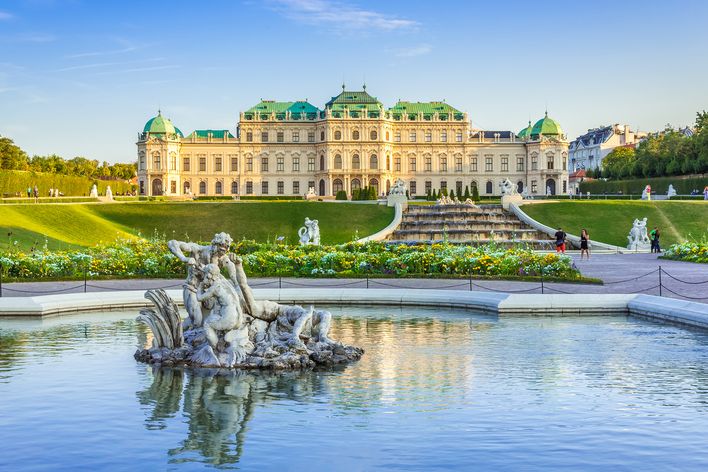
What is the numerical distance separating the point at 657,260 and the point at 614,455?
97.9 ft

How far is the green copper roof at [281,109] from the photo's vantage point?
115 meters

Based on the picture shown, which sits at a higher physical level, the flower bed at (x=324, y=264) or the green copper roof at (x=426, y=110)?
the green copper roof at (x=426, y=110)

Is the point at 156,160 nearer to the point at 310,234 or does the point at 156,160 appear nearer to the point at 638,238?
the point at 310,234

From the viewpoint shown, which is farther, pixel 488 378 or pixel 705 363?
pixel 705 363

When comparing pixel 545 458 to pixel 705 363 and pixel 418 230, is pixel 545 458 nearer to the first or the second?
pixel 705 363

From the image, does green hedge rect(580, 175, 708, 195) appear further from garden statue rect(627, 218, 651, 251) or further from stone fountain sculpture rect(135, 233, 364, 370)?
stone fountain sculpture rect(135, 233, 364, 370)

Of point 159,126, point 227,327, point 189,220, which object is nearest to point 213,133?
point 159,126

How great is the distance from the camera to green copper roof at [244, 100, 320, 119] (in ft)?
376

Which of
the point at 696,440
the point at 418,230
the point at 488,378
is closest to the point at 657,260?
the point at 418,230

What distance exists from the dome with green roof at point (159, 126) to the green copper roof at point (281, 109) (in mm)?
10507

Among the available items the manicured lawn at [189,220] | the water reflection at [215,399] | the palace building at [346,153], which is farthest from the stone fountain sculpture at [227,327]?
the palace building at [346,153]

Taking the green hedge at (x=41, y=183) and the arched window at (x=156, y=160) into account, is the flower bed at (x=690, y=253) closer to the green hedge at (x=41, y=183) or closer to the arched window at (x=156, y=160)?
the green hedge at (x=41, y=183)

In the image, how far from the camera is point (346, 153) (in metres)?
112

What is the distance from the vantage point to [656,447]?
32.1 feet
